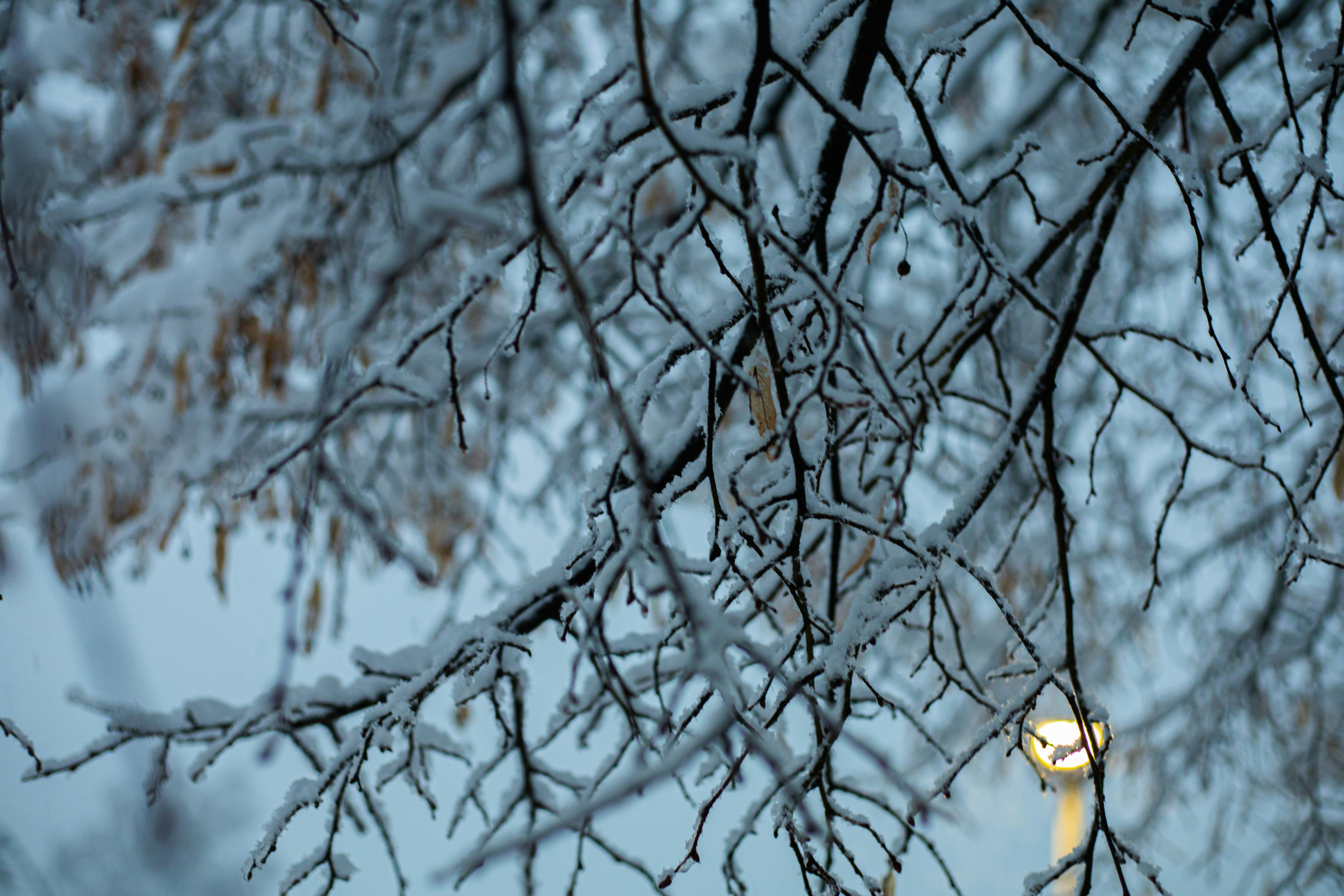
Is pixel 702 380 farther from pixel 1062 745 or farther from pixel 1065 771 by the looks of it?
pixel 1065 771

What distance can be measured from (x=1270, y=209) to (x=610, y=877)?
430cm

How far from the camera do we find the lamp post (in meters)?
1.07

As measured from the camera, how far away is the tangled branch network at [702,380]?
2.91 feet

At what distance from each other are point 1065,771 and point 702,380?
1.23m

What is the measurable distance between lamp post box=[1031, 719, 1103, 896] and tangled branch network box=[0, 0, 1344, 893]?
0.06 meters

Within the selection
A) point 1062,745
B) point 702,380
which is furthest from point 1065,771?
point 702,380

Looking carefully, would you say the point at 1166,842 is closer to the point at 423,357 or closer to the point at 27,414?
the point at 423,357

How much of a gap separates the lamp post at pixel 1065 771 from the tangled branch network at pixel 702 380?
58 mm

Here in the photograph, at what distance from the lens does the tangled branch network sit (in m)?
0.89

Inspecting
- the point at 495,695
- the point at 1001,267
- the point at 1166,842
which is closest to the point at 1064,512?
the point at 1001,267

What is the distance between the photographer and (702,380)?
3.96 ft

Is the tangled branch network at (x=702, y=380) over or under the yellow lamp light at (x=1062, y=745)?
over

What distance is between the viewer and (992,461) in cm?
110

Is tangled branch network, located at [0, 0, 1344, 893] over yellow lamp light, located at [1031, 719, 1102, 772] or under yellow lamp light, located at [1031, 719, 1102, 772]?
over
